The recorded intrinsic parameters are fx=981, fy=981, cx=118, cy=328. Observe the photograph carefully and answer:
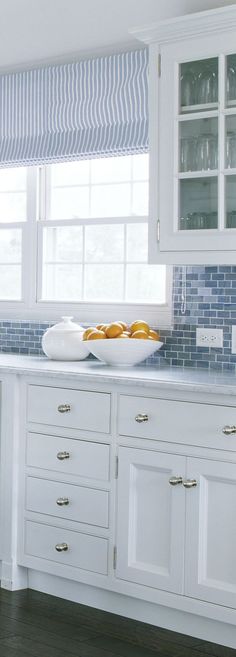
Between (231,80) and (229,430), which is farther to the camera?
(231,80)

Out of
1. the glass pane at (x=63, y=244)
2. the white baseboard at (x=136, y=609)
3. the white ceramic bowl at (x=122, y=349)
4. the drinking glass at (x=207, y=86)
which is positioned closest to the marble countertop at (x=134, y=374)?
the white ceramic bowl at (x=122, y=349)

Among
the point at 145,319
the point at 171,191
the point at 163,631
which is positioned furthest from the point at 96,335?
the point at 163,631

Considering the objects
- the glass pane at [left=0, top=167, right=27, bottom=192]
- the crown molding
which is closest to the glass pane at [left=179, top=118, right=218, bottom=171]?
the crown molding

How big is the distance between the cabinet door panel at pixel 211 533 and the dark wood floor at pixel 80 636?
188mm

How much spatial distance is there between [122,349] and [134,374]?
29 cm

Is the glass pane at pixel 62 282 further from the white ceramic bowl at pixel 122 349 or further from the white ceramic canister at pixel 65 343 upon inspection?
the white ceramic bowl at pixel 122 349

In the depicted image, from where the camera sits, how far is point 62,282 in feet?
15.1

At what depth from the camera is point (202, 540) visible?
3.14 metres

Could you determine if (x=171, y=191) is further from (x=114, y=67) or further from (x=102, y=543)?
(x=102, y=543)

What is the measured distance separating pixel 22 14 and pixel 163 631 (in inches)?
105

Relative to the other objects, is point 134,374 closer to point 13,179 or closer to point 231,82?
point 231,82

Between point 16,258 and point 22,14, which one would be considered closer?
point 22,14

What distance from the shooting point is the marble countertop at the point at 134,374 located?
124 inches

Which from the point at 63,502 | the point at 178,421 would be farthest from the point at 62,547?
the point at 178,421
